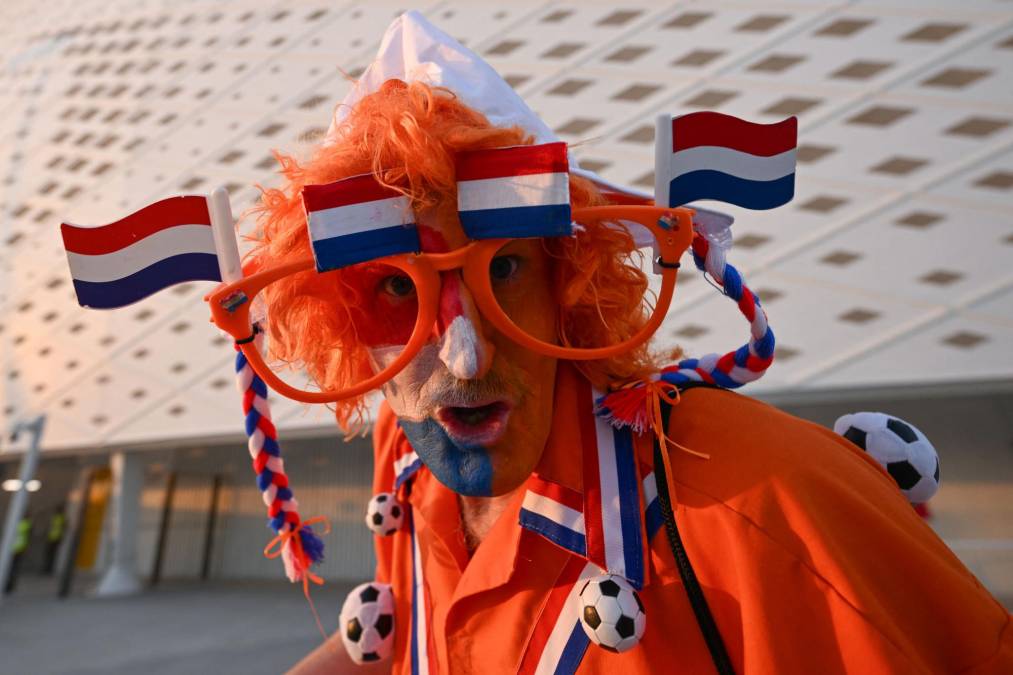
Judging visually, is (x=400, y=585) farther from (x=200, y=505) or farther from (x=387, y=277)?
(x=200, y=505)

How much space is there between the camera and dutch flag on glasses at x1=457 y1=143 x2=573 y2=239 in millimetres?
798

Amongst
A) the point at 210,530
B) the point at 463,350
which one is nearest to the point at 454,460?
the point at 463,350

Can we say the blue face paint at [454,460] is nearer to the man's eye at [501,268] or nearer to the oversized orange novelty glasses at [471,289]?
the oversized orange novelty glasses at [471,289]

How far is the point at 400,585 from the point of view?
1218 millimetres

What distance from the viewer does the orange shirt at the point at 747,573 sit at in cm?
70

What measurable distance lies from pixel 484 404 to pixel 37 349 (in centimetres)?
1163

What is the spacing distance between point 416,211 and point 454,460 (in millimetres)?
312

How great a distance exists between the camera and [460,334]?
0.81 metres

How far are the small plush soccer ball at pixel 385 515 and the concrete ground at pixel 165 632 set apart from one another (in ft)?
12.1

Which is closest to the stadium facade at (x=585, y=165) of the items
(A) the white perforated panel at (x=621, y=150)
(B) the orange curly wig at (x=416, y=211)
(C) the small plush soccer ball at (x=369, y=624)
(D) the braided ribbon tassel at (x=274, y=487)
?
(A) the white perforated panel at (x=621, y=150)

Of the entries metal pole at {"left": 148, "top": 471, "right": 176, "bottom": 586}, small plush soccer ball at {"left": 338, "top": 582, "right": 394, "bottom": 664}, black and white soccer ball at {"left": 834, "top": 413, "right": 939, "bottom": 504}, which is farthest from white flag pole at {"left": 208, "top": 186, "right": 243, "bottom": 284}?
metal pole at {"left": 148, "top": 471, "right": 176, "bottom": 586}

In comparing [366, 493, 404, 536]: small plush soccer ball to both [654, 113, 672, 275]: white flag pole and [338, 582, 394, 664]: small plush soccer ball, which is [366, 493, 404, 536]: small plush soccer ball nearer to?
[338, 582, 394, 664]: small plush soccer ball

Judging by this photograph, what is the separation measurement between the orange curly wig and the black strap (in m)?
0.21

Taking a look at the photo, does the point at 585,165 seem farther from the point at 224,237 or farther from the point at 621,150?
the point at 224,237
